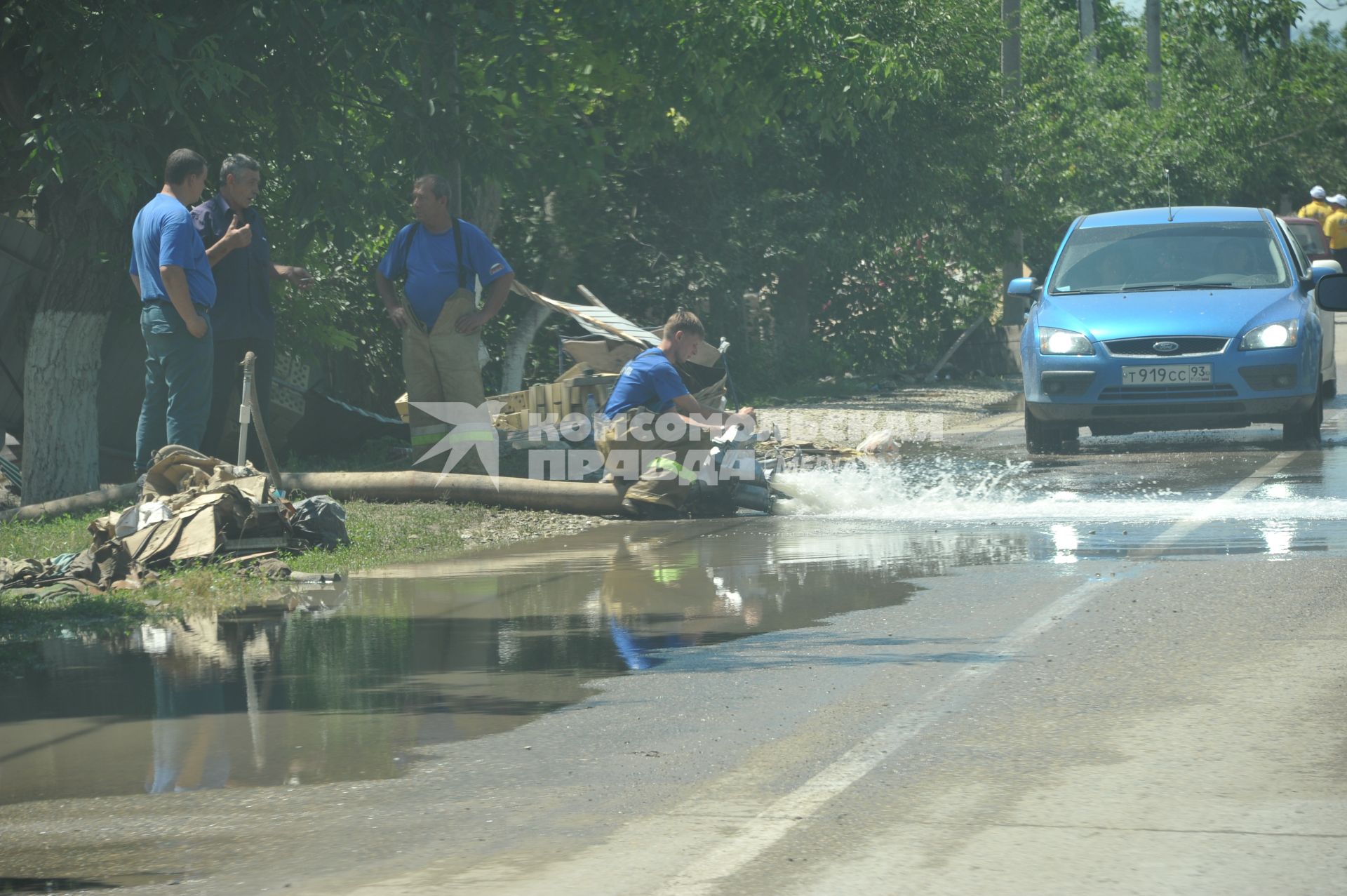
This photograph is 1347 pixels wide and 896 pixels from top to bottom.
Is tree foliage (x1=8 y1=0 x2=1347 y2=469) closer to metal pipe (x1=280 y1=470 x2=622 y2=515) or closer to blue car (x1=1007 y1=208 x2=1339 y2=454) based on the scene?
metal pipe (x1=280 y1=470 x2=622 y2=515)

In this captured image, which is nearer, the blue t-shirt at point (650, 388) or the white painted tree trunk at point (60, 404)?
the blue t-shirt at point (650, 388)

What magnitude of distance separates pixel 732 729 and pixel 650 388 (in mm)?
5929

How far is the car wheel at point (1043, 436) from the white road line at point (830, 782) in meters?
6.29

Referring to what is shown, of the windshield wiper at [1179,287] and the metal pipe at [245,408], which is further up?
the windshield wiper at [1179,287]

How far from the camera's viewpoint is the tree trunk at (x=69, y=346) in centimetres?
1232

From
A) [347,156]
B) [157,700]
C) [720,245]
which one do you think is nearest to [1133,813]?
[157,700]

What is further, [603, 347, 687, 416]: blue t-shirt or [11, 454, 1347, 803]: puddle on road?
[603, 347, 687, 416]: blue t-shirt

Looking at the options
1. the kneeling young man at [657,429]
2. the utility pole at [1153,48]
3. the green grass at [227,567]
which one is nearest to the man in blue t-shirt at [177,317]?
the green grass at [227,567]

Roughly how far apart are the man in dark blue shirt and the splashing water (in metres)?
3.33

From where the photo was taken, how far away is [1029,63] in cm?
3012

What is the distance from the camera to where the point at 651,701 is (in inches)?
237

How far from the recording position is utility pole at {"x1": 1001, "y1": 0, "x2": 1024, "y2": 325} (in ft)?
78.3

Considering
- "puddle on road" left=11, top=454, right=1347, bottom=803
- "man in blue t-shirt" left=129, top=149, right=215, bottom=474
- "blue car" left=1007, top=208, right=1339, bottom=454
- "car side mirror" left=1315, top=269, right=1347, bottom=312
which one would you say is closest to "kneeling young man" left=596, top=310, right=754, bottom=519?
"puddle on road" left=11, top=454, right=1347, bottom=803

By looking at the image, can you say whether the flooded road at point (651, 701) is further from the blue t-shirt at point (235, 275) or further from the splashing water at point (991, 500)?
the blue t-shirt at point (235, 275)
